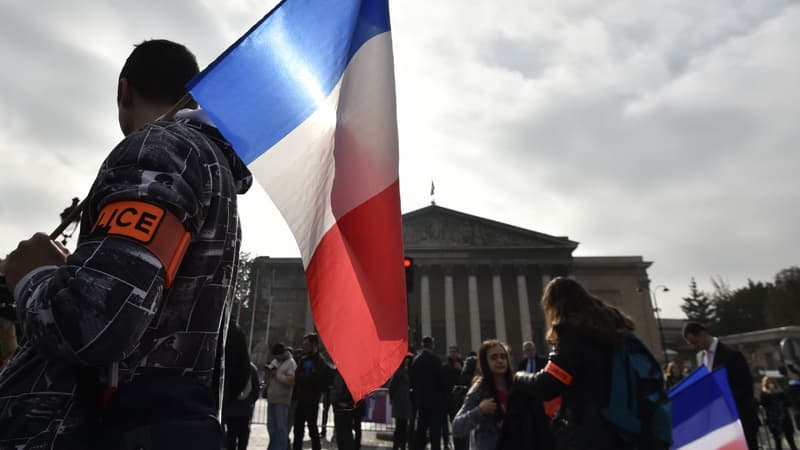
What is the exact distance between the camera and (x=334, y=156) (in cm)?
193

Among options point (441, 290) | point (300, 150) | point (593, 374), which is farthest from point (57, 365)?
point (441, 290)

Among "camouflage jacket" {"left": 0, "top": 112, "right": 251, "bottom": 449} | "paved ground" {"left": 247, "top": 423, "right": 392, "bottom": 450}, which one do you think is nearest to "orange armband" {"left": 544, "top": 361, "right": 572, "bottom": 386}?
"camouflage jacket" {"left": 0, "top": 112, "right": 251, "bottom": 449}

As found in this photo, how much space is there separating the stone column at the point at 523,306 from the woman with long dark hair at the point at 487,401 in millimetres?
38580

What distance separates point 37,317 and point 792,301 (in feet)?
195

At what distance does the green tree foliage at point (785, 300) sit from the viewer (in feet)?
154

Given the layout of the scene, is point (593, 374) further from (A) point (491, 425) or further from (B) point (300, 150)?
(B) point (300, 150)

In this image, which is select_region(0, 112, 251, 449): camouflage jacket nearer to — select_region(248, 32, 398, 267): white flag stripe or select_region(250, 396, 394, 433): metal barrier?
select_region(248, 32, 398, 267): white flag stripe

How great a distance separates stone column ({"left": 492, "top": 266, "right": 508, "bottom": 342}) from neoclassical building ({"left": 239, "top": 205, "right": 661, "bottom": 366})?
85mm

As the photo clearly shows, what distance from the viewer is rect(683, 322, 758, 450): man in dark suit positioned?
17.9 ft

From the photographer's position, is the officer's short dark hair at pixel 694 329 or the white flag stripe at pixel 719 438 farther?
the officer's short dark hair at pixel 694 329

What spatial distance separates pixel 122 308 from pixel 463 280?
44.0 meters

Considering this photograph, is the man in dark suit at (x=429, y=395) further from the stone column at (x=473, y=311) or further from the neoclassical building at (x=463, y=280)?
the neoclassical building at (x=463, y=280)

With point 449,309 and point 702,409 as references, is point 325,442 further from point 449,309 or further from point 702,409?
point 449,309

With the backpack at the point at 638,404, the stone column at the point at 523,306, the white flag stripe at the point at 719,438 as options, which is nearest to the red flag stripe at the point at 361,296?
the backpack at the point at 638,404
